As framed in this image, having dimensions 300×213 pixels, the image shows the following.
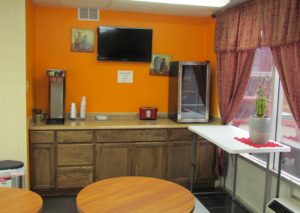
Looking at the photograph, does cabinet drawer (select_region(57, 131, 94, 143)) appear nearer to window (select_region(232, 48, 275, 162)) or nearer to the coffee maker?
the coffee maker

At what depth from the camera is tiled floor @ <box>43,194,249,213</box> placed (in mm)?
3650

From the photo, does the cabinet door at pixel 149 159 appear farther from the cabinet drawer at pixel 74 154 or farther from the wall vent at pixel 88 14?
the wall vent at pixel 88 14

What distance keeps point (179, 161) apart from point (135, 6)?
1999 mm

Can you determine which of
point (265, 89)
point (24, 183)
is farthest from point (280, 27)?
point (24, 183)

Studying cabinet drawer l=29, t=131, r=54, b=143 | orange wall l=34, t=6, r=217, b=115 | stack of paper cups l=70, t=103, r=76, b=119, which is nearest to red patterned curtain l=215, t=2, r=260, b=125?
orange wall l=34, t=6, r=217, b=115

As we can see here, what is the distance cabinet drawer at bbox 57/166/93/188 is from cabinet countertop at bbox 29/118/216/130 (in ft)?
1.59

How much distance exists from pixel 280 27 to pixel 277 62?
1.01ft

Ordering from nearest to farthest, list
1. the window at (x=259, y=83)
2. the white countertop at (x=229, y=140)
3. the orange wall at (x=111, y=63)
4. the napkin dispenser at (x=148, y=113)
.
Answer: the white countertop at (x=229, y=140), the window at (x=259, y=83), the orange wall at (x=111, y=63), the napkin dispenser at (x=148, y=113)

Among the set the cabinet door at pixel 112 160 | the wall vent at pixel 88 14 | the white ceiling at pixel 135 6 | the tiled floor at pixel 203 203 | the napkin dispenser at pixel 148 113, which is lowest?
the tiled floor at pixel 203 203

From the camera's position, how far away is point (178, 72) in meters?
4.23

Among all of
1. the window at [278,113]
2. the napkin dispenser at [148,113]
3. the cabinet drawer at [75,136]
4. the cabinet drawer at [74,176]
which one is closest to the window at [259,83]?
the window at [278,113]

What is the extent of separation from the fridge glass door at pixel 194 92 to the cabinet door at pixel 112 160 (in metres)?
0.88

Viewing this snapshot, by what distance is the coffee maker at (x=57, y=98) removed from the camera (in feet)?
13.2

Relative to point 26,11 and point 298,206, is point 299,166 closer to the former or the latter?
point 298,206
